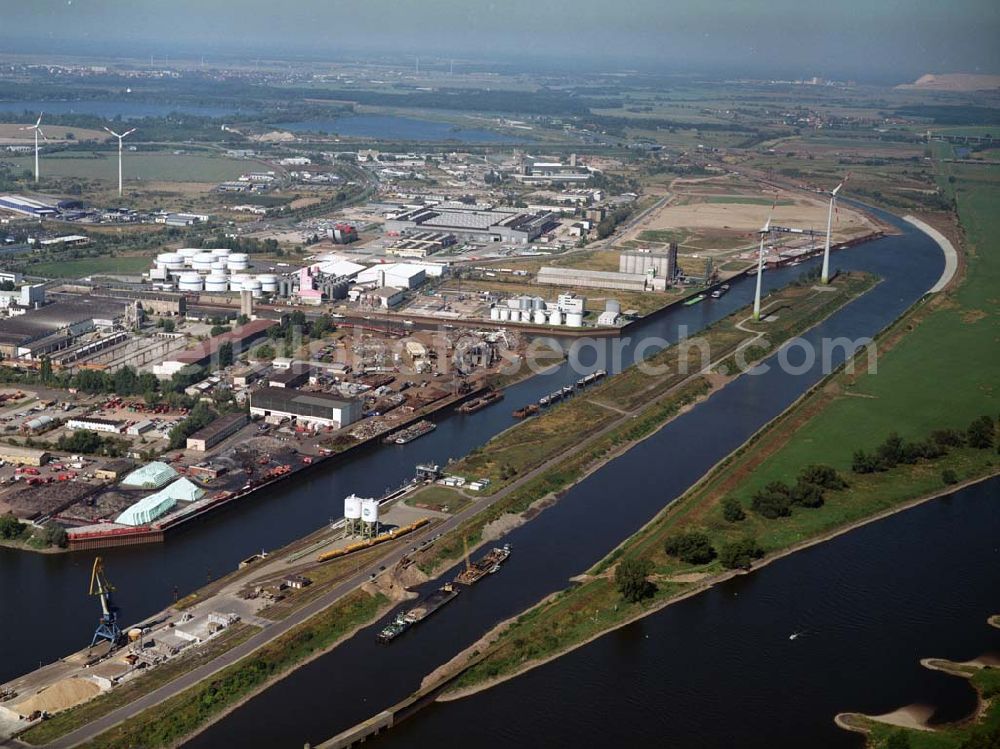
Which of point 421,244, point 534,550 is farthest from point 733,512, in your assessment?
point 421,244

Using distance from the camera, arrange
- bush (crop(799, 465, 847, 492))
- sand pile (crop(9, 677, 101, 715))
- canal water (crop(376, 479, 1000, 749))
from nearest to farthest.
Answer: sand pile (crop(9, 677, 101, 715)), canal water (crop(376, 479, 1000, 749)), bush (crop(799, 465, 847, 492))

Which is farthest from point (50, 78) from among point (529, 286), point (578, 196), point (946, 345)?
point (946, 345)

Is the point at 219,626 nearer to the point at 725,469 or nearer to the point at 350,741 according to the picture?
the point at 350,741

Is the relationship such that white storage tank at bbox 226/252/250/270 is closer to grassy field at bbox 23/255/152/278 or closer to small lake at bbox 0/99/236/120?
grassy field at bbox 23/255/152/278

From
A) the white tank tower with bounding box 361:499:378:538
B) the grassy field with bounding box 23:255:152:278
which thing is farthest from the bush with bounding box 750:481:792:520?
the grassy field with bounding box 23:255:152:278

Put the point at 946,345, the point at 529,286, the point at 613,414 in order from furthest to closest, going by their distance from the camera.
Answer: the point at 529,286, the point at 946,345, the point at 613,414

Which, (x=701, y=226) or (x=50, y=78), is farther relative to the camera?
(x=50, y=78)
